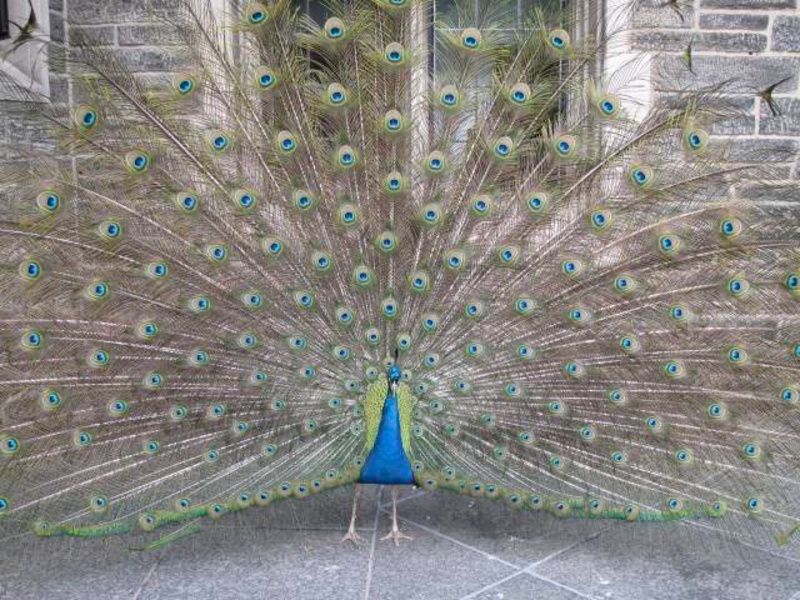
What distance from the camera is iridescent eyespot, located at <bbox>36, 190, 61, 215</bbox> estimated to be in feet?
8.62

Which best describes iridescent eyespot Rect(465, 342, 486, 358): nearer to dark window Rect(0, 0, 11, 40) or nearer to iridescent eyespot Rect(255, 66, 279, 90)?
iridescent eyespot Rect(255, 66, 279, 90)

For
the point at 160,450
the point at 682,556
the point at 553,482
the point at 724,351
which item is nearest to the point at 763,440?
the point at 724,351

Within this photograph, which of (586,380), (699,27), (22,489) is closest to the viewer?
(22,489)

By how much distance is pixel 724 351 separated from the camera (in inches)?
108

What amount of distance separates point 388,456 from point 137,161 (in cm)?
131

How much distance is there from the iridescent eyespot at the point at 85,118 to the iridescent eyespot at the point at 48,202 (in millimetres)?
241

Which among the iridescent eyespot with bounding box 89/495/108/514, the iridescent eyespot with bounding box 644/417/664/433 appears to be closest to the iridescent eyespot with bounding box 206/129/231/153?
the iridescent eyespot with bounding box 89/495/108/514

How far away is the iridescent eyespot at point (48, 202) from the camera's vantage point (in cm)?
263

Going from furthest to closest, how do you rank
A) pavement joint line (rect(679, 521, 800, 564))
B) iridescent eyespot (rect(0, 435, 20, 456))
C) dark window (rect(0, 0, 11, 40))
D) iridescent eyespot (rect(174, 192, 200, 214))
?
dark window (rect(0, 0, 11, 40)) → pavement joint line (rect(679, 521, 800, 564)) → iridescent eyespot (rect(174, 192, 200, 214)) → iridescent eyespot (rect(0, 435, 20, 456))

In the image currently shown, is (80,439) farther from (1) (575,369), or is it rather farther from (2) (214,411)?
(1) (575,369)

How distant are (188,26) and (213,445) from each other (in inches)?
57.7

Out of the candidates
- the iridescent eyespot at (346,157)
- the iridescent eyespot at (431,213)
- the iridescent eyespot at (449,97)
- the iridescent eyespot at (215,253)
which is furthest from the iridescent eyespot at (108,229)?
the iridescent eyespot at (449,97)

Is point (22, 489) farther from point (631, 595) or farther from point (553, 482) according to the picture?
point (631, 595)

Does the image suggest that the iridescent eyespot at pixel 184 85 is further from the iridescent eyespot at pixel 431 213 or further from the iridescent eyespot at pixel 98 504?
the iridescent eyespot at pixel 98 504
